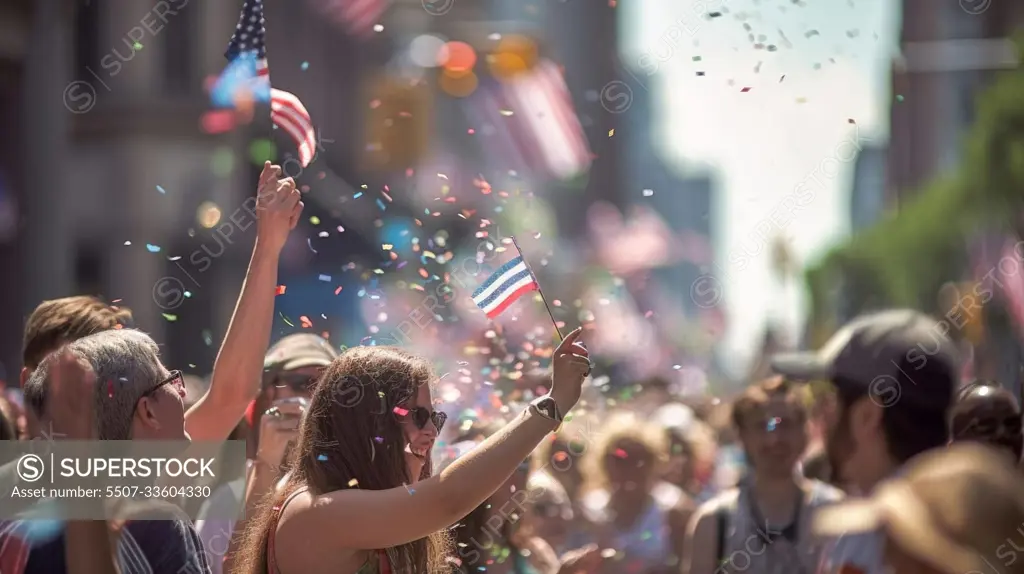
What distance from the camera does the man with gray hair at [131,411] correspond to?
2604mm

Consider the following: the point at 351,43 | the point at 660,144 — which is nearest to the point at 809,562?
the point at 351,43

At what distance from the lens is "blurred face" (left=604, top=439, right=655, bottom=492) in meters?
5.14

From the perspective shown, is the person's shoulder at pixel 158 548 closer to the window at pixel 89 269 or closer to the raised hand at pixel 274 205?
the raised hand at pixel 274 205

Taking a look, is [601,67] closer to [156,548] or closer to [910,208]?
[910,208]

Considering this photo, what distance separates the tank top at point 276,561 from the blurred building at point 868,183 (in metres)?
61.8

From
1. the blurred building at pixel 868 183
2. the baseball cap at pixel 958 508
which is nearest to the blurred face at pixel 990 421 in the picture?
the baseball cap at pixel 958 508

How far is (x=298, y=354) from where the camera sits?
3836 mm

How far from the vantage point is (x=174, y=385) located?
Result: 2881 mm

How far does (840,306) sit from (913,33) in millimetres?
10333

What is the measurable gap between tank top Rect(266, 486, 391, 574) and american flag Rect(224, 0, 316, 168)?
1295mm

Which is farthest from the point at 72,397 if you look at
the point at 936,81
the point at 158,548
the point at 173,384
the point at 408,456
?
the point at 936,81

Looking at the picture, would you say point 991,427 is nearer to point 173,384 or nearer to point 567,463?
point 173,384

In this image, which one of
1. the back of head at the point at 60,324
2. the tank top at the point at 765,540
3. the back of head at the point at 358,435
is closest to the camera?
the back of head at the point at 358,435

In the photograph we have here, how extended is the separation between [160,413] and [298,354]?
40.9 inches
